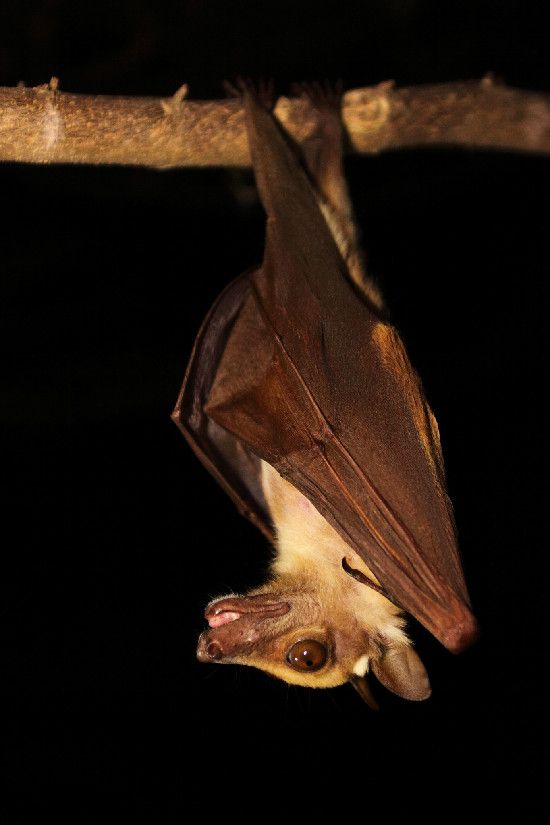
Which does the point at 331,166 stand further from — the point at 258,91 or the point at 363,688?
the point at 363,688

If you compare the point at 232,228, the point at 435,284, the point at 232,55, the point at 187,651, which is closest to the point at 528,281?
the point at 435,284

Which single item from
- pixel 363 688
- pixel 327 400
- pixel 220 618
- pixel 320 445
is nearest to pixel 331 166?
pixel 327 400

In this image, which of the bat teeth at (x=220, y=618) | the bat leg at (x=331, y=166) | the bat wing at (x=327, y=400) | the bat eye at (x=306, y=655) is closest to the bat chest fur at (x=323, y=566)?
the bat eye at (x=306, y=655)

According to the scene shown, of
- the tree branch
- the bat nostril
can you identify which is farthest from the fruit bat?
the tree branch

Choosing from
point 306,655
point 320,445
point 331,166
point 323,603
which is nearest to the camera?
point 320,445

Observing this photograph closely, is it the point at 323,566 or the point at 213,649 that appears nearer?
the point at 213,649

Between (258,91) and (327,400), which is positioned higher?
(258,91)

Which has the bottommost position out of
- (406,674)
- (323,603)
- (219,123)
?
(406,674)
